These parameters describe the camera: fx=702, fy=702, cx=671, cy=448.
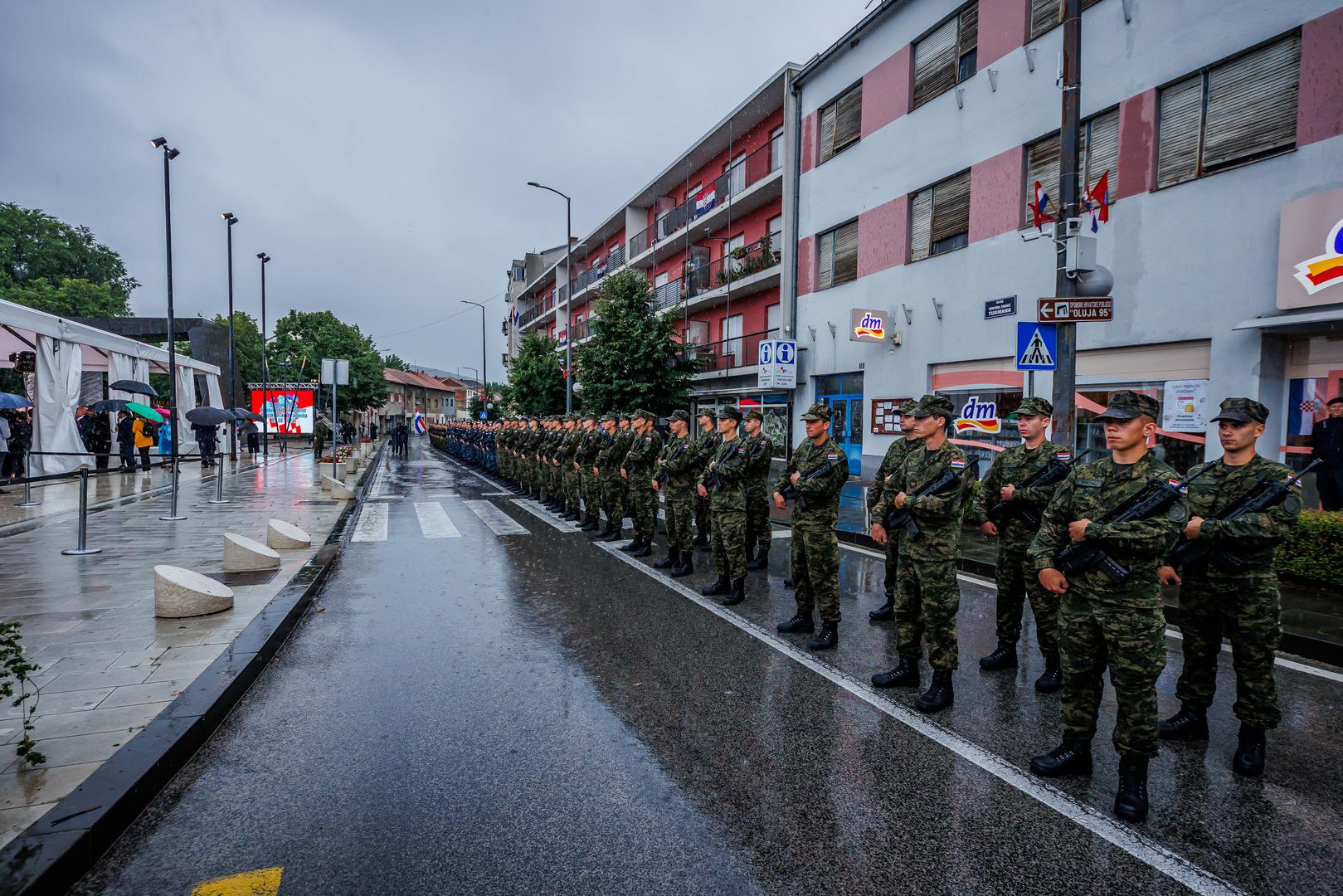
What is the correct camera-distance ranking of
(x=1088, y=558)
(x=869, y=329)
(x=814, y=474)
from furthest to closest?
(x=869, y=329) < (x=814, y=474) < (x=1088, y=558)

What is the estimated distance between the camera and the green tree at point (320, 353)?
57469 mm

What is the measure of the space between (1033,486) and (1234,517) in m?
1.35

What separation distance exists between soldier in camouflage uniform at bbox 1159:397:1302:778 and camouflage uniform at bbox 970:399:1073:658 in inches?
34.4

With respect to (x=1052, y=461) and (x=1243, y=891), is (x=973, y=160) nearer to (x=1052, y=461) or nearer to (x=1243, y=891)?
(x=1052, y=461)

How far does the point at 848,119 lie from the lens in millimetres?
18188

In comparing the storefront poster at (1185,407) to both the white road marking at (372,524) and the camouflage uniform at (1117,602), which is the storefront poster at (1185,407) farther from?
the white road marking at (372,524)

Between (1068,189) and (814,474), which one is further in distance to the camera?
(1068,189)

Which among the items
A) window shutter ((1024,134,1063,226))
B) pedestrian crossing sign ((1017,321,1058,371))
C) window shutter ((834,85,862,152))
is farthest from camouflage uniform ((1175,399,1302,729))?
window shutter ((834,85,862,152))

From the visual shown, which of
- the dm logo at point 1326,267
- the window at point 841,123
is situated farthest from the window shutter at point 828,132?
the dm logo at point 1326,267

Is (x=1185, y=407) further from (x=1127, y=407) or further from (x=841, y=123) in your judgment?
(x=841, y=123)

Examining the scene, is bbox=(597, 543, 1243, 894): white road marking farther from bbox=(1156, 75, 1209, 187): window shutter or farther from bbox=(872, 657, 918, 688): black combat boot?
bbox=(1156, 75, 1209, 187): window shutter

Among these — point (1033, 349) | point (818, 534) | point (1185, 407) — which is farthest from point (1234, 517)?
point (1185, 407)

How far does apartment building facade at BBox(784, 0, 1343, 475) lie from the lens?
9.18 metres

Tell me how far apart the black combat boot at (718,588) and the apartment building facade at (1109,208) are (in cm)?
784
